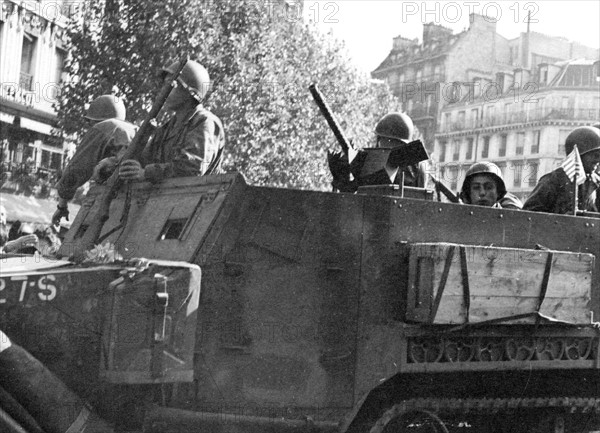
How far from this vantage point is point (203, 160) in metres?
6.48

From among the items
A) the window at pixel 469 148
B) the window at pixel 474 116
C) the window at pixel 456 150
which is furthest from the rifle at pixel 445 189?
the window at pixel 469 148

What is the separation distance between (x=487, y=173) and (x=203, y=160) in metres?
2.61

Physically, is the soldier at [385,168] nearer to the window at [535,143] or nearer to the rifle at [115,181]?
the rifle at [115,181]

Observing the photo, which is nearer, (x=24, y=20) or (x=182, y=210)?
(x=182, y=210)

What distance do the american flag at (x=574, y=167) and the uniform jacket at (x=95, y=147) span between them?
3466 millimetres

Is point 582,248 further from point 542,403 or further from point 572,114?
point 572,114

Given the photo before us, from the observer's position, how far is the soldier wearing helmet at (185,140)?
20.9 ft

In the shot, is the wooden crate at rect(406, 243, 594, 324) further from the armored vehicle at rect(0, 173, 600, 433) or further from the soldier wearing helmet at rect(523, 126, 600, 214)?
the soldier wearing helmet at rect(523, 126, 600, 214)

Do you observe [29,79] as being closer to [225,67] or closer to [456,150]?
[225,67]

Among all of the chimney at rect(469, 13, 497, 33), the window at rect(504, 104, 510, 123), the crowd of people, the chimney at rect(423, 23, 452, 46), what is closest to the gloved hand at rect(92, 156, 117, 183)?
the crowd of people

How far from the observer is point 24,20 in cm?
2942

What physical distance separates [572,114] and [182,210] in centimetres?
5035

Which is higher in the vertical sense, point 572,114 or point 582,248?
point 572,114

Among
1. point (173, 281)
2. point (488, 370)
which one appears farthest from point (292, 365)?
point (488, 370)
